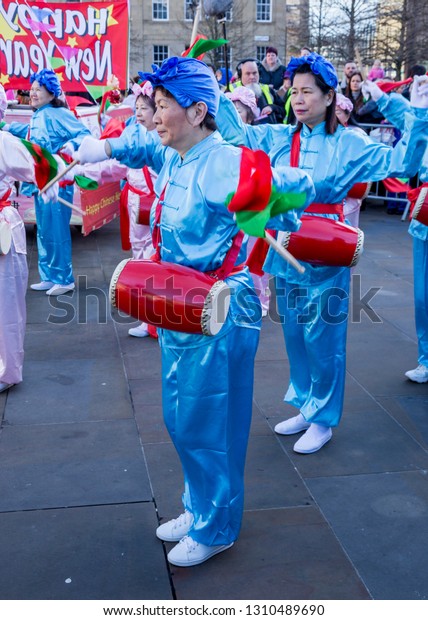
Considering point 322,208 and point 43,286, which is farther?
point 43,286

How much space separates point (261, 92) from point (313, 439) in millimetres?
6486

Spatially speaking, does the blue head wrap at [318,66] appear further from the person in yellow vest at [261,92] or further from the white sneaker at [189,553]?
the person in yellow vest at [261,92]

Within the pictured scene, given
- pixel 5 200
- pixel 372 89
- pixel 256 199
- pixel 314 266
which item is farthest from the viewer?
pixel 5 200

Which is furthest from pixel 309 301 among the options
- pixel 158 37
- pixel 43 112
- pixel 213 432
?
pixel 158 37

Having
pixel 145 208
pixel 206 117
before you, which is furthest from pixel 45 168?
pixel 145 208

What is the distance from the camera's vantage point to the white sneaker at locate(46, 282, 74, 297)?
697 centimetres

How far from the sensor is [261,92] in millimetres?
9453

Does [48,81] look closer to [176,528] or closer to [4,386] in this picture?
[4,386]

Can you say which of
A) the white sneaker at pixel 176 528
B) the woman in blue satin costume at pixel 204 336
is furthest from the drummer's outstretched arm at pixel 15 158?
the white sneaker at pixel 176 528

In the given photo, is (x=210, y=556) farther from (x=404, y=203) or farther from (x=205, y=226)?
(x=404, y=203)

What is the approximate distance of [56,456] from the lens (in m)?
3.81

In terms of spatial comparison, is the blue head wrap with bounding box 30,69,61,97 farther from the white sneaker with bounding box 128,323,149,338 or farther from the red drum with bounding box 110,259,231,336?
the red drum with bounding box 110,259,231,336

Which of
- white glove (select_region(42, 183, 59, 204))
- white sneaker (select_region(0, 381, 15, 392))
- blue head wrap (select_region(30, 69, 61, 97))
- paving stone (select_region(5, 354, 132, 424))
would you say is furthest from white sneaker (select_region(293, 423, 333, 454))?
blue head wrap (select_region(30, 69, 61, 97))
